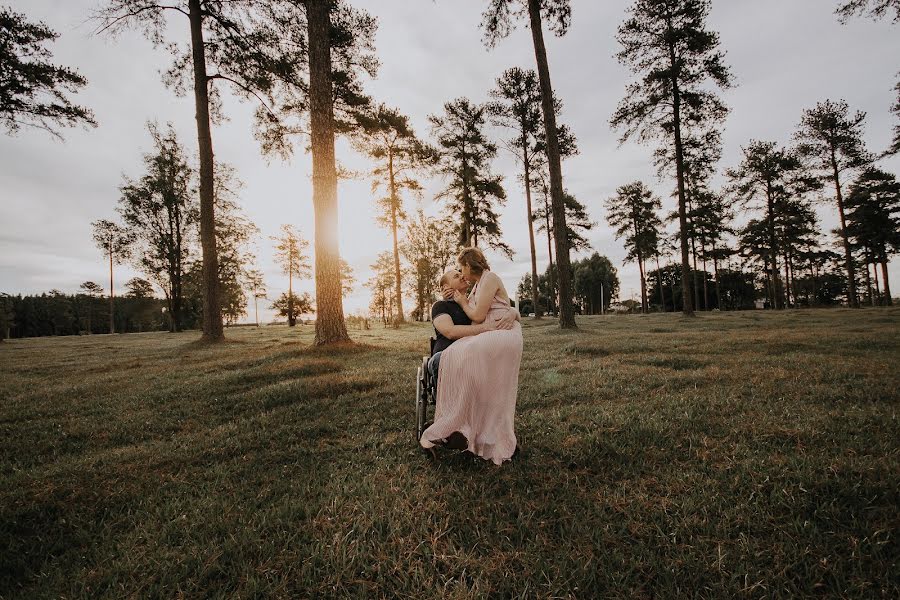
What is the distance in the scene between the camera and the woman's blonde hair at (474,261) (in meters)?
3.66

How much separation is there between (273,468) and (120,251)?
39261 millimetres

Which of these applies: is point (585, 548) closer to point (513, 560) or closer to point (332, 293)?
point (513, 560)

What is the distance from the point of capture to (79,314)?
66.6 metres

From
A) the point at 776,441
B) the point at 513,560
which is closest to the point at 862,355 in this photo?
the point at 776,441

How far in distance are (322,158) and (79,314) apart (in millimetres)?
89114

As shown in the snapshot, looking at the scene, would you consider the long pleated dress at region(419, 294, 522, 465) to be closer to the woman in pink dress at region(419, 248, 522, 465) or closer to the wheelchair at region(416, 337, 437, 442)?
the woman in pink dress at region(419, 248, 522, 465)

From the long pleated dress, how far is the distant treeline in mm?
66798

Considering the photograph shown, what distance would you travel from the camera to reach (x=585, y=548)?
6.69 ft

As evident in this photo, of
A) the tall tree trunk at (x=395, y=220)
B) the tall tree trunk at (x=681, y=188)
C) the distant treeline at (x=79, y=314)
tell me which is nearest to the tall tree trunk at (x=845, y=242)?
the tall tree trunk at (x=681, y=188)

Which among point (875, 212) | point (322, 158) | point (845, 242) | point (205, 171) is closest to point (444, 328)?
point (322, 158)

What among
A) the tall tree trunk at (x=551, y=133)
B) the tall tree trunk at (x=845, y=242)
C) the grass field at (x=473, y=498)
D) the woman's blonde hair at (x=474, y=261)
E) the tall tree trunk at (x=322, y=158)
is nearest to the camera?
the grass field at (x=473, y=498)

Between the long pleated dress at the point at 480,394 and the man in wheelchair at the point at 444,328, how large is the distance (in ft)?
0.69

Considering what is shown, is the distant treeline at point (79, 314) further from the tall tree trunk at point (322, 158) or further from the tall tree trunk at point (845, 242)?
the tall tree trunk at point (845, 242)

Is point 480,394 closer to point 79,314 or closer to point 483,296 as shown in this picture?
point 483,296
